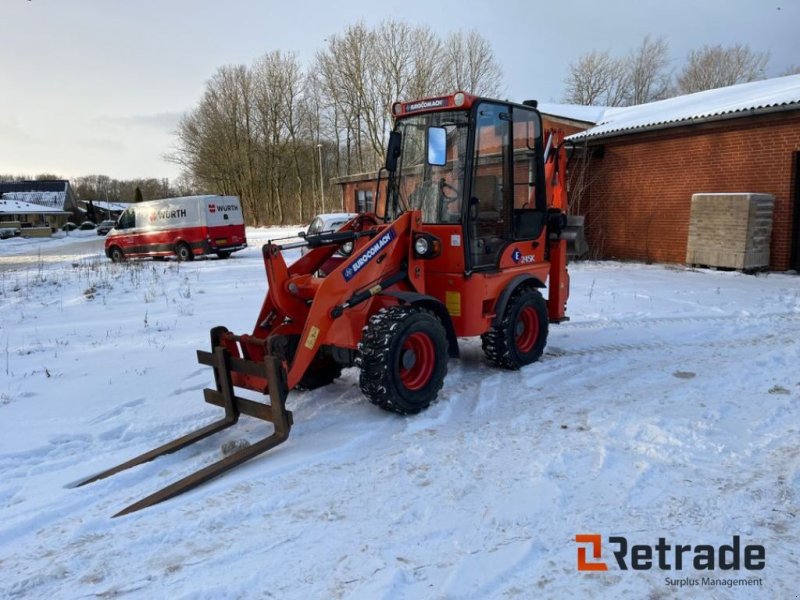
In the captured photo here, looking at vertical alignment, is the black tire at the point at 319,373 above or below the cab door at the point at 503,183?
below

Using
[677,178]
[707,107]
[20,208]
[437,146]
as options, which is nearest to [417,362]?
[437,146]

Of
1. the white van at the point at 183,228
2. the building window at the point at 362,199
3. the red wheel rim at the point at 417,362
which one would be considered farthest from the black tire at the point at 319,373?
the building window at the point at 362,199

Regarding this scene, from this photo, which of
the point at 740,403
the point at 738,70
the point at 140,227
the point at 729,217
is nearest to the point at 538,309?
the point at 740,403

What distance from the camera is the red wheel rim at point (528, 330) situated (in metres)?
6.23

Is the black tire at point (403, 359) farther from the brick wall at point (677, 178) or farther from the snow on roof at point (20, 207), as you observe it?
the snow on roof at point (20, 207)

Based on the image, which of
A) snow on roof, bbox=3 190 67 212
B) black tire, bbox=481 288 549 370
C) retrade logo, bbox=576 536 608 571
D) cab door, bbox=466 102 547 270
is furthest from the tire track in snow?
snow on roof, bbox=3 190 67 212

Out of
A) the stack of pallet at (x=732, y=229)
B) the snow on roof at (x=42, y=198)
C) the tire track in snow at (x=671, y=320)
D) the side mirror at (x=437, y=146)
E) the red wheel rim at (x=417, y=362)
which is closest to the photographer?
the red wheel rim at (x=417, y=362)

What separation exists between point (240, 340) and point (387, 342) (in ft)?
3.92

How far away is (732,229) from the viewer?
12.2 meters

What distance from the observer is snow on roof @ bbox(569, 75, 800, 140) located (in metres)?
12.3

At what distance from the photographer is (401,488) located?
354cm

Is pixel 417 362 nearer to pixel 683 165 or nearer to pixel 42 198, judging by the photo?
pixel 683 165

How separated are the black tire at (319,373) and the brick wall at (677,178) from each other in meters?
11.2

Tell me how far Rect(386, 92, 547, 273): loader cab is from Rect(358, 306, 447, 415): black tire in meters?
0.93
